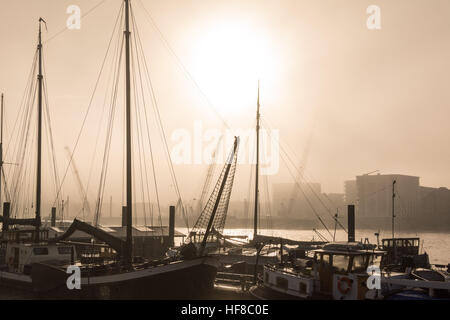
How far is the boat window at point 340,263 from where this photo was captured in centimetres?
2464

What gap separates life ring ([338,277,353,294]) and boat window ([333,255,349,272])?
0.65 metres

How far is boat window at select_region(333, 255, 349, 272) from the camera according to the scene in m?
24.6

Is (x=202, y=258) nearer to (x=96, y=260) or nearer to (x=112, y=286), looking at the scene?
(x=112, y=286)

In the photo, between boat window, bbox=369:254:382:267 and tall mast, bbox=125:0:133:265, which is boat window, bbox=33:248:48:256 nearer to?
tall mast, bbox=125:0:133:265

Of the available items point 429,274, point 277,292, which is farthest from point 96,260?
point 429,274

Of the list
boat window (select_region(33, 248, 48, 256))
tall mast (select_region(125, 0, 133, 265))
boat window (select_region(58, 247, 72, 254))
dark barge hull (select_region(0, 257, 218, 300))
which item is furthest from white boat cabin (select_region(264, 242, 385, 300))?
boat window (select_region(33, 248, 48, 256))

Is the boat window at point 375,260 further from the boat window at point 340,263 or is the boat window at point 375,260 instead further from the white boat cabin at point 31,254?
the white boat cabin at point 31,254

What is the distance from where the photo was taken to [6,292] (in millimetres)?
36594

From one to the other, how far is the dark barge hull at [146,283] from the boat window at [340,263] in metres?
A: 9.06

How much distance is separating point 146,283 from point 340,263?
12040mm

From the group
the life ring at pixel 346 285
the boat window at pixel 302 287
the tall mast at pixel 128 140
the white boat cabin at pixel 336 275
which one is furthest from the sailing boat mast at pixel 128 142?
the life ring at pixel 346 285

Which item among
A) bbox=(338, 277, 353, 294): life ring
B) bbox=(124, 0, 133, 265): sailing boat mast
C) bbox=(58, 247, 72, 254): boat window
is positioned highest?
bbox=(124, 0, 133, 265): sailing boat mast

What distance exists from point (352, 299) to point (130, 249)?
47.7 feet

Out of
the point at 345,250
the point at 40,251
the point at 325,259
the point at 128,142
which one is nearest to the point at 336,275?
the point at 325,259
